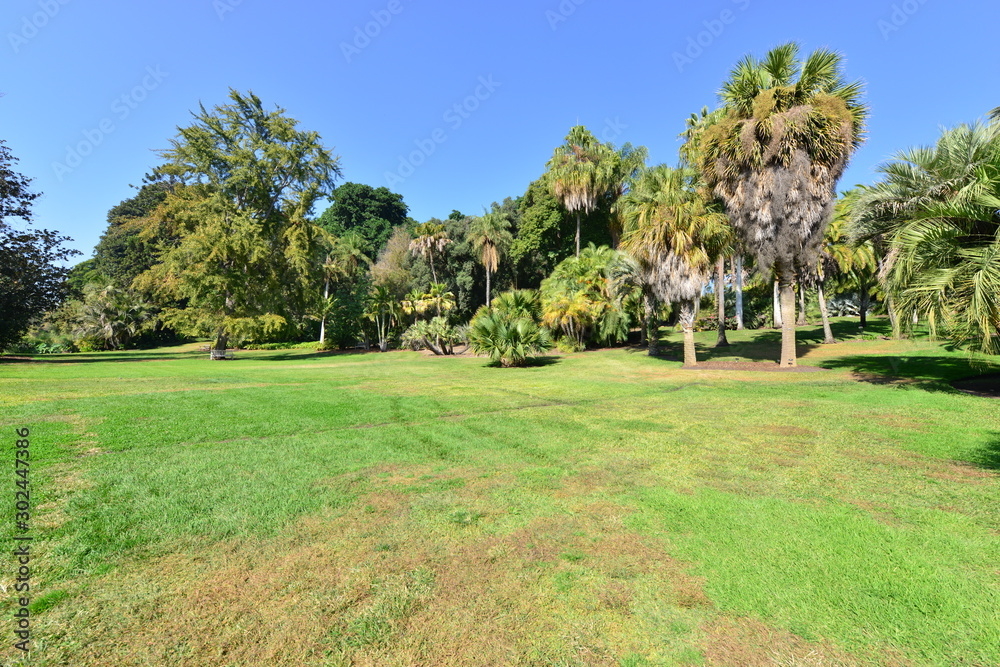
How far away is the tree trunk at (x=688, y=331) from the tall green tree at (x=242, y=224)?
2679 cm

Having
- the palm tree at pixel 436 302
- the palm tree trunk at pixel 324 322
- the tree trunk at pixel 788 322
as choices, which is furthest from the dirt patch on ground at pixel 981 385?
the palm tree trunk at pixel 324 322

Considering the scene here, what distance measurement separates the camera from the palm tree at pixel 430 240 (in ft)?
137

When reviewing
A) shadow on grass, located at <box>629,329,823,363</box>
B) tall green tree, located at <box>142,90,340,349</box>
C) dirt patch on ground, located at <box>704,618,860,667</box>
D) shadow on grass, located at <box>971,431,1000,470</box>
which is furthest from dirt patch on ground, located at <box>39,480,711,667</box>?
tall green tree, located at <box>142,90,340,349</box>

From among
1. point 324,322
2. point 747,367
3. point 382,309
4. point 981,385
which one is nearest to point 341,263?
point 324,322

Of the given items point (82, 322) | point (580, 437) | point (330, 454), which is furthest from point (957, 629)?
point (82, 322)

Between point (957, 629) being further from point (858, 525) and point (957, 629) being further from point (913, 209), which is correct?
point (913, 209)

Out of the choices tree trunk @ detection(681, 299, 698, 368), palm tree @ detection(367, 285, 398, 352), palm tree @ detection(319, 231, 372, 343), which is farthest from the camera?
palm tree @ detection(319, 231, 372, 343)

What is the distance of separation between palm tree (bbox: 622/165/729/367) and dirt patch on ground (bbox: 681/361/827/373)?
711mm

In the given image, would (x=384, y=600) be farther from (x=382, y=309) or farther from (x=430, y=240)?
(x=430, y=240)

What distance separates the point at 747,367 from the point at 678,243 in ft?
19.1

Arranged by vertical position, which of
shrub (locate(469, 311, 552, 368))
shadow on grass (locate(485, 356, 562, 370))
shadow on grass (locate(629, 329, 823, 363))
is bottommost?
shadow on grass (locate(485, 356, 562, 370))

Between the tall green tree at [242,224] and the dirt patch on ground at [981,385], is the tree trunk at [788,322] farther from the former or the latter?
the tall green tree at [242,224]

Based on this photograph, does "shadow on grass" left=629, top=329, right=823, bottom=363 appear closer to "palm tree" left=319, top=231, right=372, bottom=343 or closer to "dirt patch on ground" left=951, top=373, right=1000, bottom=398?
"dirt patch on ground" left=951, top=373, right=1000, bottom=398

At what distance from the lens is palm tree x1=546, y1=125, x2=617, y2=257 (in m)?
36.1
